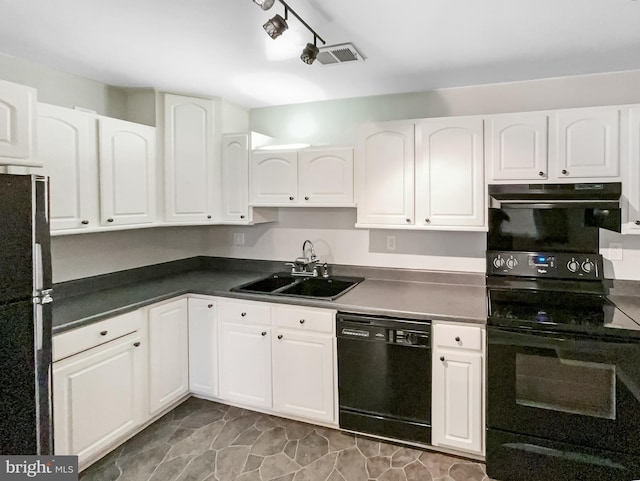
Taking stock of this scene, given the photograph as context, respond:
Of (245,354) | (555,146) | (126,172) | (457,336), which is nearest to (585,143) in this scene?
(555,146)

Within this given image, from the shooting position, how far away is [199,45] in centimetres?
211

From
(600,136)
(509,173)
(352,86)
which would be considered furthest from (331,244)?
(600,136)

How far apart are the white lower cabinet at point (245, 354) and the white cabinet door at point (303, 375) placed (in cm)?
8

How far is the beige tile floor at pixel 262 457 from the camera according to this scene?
2.15m

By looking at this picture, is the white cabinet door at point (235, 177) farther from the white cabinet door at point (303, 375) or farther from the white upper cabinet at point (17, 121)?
the white upper cabinet at point (17, 121)

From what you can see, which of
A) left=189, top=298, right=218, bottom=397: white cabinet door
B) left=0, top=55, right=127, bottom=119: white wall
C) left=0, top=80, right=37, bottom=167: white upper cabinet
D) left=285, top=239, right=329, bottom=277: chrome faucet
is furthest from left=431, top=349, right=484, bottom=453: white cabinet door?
left=0, top=55, right=127, bottom=119: white wall

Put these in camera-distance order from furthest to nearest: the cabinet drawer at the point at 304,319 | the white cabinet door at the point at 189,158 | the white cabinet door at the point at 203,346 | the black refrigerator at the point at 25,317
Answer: the white cabinet door at the point at 189,158
the white cabinet door at the point at 203,346
the cabinet drawer at the point at 304,319
the black refrigerator at the point at 25,317

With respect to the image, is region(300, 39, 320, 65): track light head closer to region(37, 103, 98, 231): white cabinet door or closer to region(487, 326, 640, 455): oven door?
region(37, 103, 98, 231): white cabinet door

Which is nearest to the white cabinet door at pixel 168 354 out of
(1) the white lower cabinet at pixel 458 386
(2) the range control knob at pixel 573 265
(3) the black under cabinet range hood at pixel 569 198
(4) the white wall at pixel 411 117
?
(4) the white wall at pixel 411 117

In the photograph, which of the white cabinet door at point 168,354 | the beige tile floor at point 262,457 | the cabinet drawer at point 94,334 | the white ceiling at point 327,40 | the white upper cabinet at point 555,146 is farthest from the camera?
the white cabinet door at point 168,354

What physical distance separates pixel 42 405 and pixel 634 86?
3563 mm

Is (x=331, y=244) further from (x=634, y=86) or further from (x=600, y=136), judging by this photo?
(x=634, y=86)

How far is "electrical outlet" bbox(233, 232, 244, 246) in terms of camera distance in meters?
3.56

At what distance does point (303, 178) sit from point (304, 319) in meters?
1.06
